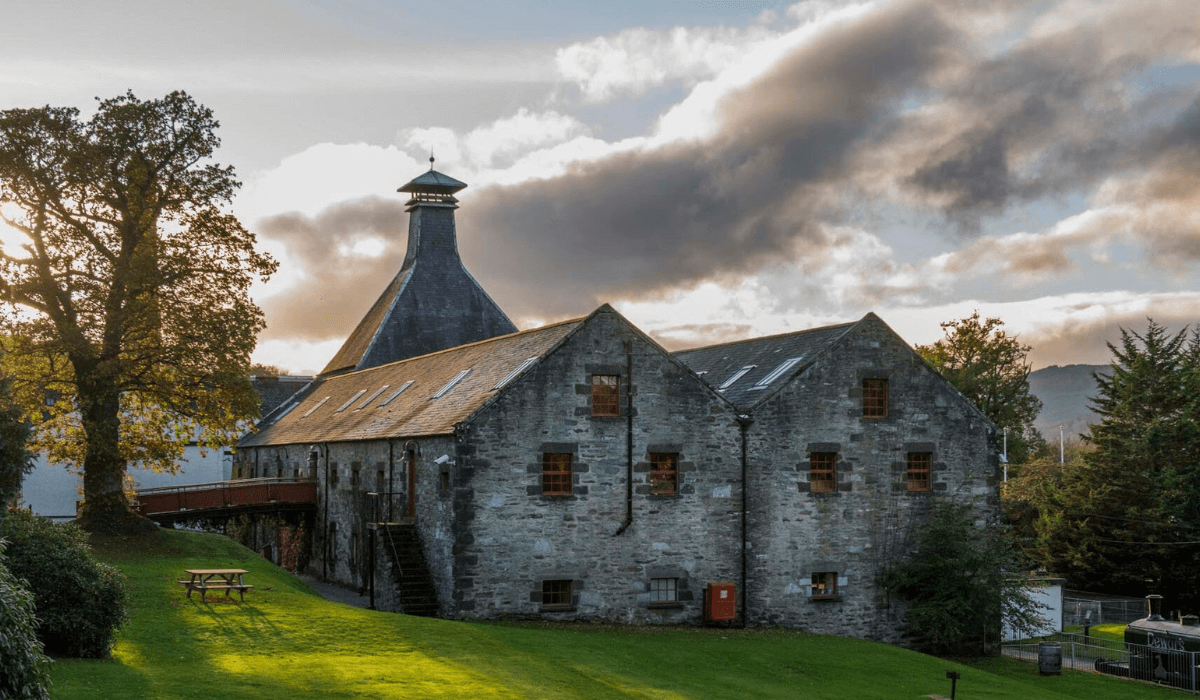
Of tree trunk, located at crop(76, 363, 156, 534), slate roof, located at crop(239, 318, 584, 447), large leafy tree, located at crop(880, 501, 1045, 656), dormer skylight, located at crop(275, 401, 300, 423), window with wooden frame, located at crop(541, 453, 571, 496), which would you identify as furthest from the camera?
dormer skylight, located at crop(275, 401, 300, 423)

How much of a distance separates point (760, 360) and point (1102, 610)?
65.4 feet

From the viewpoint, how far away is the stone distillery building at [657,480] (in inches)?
1211

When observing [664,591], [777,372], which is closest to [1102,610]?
[777,372]

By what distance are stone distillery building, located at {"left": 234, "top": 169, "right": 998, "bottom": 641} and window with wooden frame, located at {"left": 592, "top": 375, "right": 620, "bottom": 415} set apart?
0.06 metres

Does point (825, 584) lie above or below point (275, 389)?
below

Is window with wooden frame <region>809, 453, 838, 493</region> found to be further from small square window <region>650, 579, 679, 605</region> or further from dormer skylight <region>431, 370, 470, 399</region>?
dormer skylight <region>431, 370, 470, 399</region>

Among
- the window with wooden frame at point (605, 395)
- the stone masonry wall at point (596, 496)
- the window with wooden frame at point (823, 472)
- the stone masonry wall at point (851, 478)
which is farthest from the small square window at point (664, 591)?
the window with wooden frame at point (823, 472)

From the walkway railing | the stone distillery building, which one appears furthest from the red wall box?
the walkway railing

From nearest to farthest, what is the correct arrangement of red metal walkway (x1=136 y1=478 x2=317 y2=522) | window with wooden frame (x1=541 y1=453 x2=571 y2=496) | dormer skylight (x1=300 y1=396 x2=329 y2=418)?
window with wooden frame (x1=541 y1=453 x2=571 y2=496), red metal walkway (x1=136 y1=478 x2=317 y2=522), dormer skylight (x1=300 y1=396 x2=329 y2=418)

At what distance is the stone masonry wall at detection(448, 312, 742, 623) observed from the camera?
3038 cm

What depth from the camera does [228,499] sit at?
138 feet

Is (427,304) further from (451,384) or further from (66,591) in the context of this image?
(66,591)

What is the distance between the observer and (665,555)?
3228cm

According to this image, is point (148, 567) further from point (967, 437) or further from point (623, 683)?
point (967, 437)
